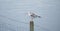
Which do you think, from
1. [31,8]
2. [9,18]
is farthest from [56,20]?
[9,18]

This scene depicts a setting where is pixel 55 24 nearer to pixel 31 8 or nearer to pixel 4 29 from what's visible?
pixel 31 8

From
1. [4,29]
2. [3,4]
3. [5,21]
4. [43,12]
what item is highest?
[3,4]

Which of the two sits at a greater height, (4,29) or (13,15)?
(13,15)

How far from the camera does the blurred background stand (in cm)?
272

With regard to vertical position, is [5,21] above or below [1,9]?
below

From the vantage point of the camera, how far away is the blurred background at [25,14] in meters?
2.72

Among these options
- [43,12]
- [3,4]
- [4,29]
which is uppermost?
[3,4]

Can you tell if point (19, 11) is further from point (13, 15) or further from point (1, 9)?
point (1, 9)

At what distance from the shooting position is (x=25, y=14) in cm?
272

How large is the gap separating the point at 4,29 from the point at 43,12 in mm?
1024

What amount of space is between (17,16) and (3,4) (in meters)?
0.43

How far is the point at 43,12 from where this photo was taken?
2760 millimetres

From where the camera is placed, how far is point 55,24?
282 centimetres

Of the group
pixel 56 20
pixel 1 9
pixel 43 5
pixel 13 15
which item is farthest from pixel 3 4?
pixel 56 20
